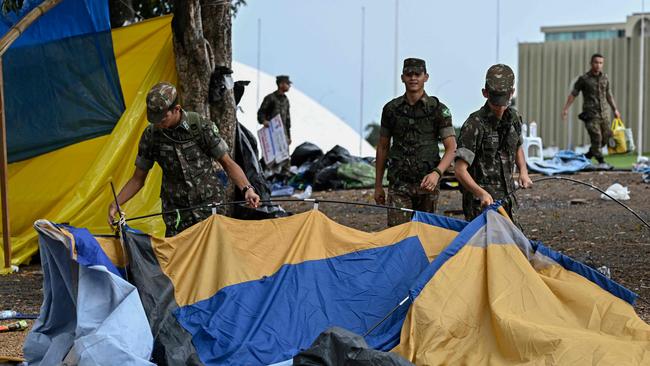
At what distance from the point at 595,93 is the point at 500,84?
10.2 meters

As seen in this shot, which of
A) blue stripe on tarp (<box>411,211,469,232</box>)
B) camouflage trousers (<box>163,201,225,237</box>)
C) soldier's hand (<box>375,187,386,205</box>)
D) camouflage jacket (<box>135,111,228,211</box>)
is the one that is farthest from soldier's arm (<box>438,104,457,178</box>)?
camouflage trousers (<box>163,201,225,237</box>)

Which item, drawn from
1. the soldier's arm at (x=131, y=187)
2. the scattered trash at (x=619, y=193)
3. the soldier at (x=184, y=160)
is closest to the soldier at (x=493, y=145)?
the soldier at (x=184, y=160)

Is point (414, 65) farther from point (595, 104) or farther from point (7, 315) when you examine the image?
point (595, 104)

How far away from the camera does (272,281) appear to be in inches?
248

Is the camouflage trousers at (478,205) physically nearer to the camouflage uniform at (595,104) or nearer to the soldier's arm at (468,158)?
the soldier's arm at (468,158)

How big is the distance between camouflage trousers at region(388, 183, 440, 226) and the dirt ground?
4.02ft

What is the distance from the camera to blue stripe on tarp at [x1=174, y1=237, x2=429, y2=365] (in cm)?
583

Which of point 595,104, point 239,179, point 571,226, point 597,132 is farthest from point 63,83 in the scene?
point 597,132

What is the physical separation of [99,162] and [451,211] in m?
4.54

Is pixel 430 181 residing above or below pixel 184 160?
below

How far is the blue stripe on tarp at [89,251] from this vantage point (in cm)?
559

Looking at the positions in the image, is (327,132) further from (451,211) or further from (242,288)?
(242,288)

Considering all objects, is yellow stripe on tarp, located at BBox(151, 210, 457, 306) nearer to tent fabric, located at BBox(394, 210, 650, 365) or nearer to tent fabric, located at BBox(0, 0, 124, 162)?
tent fabric, located at BBox(394, 210, 650, 365)

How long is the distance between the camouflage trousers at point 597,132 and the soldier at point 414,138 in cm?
986
